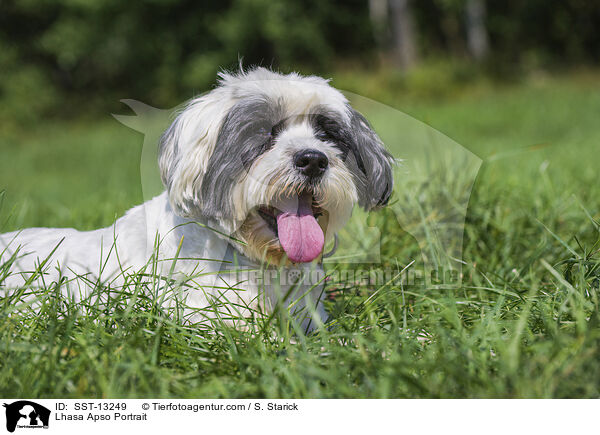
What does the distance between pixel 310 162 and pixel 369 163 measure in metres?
0.46

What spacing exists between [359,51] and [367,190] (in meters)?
22.0

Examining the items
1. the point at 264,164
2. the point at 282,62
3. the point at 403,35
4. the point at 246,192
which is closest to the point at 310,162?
the point at 264,164

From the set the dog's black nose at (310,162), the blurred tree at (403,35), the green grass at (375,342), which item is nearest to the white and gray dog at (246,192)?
the dog's black nose at (310,162)

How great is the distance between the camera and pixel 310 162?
2.32 metres

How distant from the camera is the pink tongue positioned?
2.41 meters
